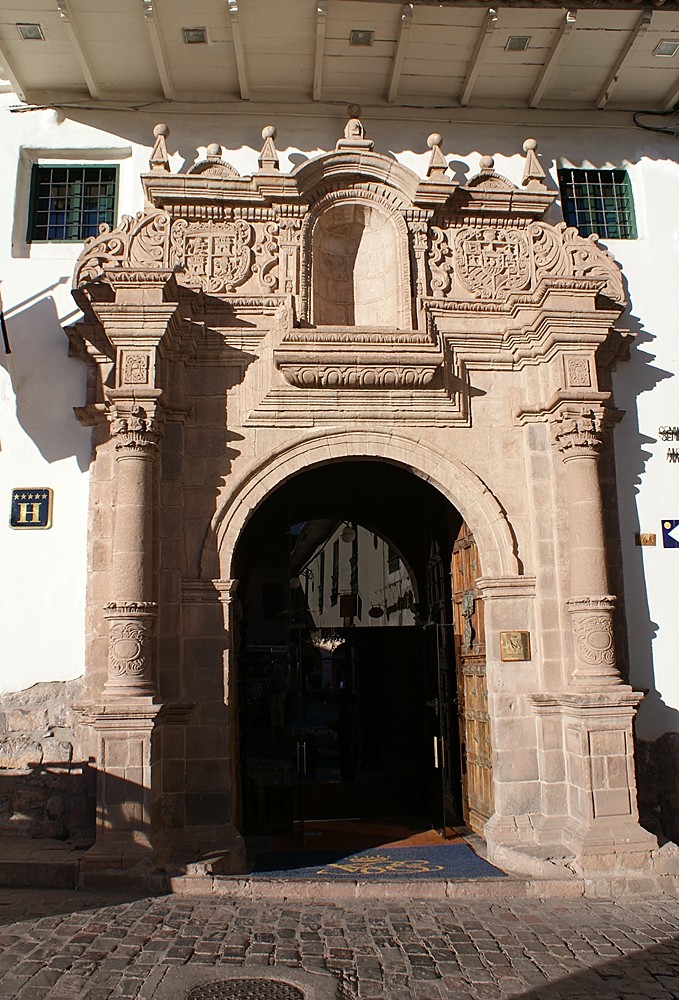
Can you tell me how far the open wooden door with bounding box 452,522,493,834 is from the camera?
8125mm

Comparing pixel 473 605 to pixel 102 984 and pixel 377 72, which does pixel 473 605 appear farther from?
pixel 377 72

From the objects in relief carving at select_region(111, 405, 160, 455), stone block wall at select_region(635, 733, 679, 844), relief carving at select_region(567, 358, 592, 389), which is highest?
relief carving at select_region(567, 358, 592, 389)

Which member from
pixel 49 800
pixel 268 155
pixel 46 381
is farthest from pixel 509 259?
pixel 49 800

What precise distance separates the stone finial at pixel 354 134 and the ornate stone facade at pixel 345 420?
13 cm

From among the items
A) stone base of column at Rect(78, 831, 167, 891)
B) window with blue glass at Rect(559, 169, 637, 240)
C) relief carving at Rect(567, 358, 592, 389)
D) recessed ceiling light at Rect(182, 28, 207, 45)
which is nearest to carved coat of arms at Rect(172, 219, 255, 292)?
recessed ceiling light at Rect(182, 28, 207, 45)

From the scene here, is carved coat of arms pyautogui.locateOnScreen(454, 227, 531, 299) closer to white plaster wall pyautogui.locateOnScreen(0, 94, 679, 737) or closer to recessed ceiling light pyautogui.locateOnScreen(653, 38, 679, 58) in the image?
white plaster wall pyautogui.locateOnScreen(0, 94, 679, 737)

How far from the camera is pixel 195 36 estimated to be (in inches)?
336

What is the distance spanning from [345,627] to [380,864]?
3437 millimetres

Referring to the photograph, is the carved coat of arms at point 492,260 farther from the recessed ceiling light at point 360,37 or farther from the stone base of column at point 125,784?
the stone base of column at point 125,784

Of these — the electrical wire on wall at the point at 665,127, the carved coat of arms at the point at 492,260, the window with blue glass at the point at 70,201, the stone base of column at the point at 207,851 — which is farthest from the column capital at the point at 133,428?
the electrical wire on wall at the point at 665,127

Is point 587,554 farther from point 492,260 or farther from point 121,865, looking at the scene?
point 121,865

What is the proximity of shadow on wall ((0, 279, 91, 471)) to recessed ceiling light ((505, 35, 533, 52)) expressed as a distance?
5.36m

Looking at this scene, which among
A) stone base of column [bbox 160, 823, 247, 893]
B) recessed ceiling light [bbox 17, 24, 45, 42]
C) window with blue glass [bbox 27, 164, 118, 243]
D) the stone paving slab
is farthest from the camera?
window with blue glass [bbox 27, 164, 118, 243]

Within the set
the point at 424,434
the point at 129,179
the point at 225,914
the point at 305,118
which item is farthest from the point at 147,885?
the point at 305,118
